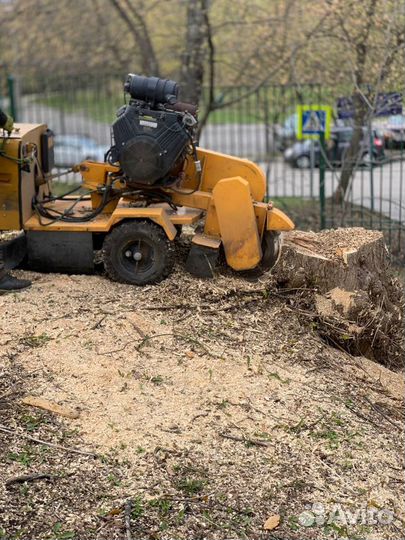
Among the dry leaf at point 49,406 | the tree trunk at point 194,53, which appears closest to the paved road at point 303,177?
the tree trunk at point 194,53

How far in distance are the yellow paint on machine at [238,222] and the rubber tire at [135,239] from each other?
47cm

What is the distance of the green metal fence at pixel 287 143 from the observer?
37.0 ft

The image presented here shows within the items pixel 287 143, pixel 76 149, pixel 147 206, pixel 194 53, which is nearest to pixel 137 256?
pixel 147 206

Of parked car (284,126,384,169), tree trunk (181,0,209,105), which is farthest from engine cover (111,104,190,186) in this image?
tree trunk (181,0,209,105)

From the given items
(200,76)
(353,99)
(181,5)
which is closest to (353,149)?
(353,99)

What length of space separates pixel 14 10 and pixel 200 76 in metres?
8.35

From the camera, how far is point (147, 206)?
6.84 meters

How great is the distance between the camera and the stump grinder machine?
652cm

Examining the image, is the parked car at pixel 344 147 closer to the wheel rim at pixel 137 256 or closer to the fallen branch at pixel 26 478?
the wheel rim at pixel 137 256

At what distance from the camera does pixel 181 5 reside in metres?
15.4

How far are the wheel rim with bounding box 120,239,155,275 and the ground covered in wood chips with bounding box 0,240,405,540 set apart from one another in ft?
0.72

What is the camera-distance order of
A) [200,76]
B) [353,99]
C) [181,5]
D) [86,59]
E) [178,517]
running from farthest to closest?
[86,59] < [181,5] < [200,76] < [353,99] < [178,517]

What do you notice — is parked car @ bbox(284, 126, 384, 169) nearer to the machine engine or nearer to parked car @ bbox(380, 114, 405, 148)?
parked car @ bbox(380, 114, 405, 148)

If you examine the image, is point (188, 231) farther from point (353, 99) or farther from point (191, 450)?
point (353, 99)
